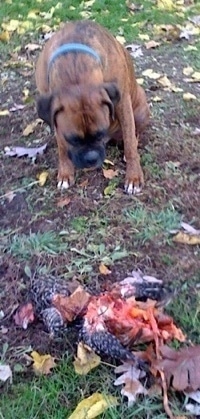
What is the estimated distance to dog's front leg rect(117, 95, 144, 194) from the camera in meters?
4.24

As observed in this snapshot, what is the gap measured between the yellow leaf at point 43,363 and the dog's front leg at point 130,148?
147 centimetres

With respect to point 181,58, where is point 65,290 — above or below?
above

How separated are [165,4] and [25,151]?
3.26m

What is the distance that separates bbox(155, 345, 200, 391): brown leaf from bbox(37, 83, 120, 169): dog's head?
148 centimetres

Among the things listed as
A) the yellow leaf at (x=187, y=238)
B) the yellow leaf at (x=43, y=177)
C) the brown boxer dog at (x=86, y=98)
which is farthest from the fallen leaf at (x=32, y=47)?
the yellow leaf at (x=187, y=238)

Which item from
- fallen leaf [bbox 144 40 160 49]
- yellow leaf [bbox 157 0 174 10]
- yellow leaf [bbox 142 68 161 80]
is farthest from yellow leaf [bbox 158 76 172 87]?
yellow leaf [bbox 157 0 174 10]

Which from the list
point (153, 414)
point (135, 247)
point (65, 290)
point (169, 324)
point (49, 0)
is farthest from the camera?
point (49, 0)

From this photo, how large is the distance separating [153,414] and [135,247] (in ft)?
3.75

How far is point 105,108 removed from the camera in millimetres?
3965

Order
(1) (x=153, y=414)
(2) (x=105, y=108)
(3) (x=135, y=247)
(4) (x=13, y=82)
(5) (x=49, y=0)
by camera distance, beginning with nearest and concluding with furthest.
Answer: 1. (1) (x=153, y=414)
2. (3) (x=135, y=247)
3. (2) (x=105, y=108)
4. (4) (x=13, y=82)
5. (5) (x=49, y=0)

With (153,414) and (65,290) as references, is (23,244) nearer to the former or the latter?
(65,290)

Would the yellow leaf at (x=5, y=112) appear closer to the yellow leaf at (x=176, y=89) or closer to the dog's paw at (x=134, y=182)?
the yellow leaf at (x=176, y=89)

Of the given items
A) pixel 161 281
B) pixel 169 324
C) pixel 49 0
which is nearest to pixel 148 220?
pixel 161 281

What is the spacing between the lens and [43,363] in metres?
2.96
